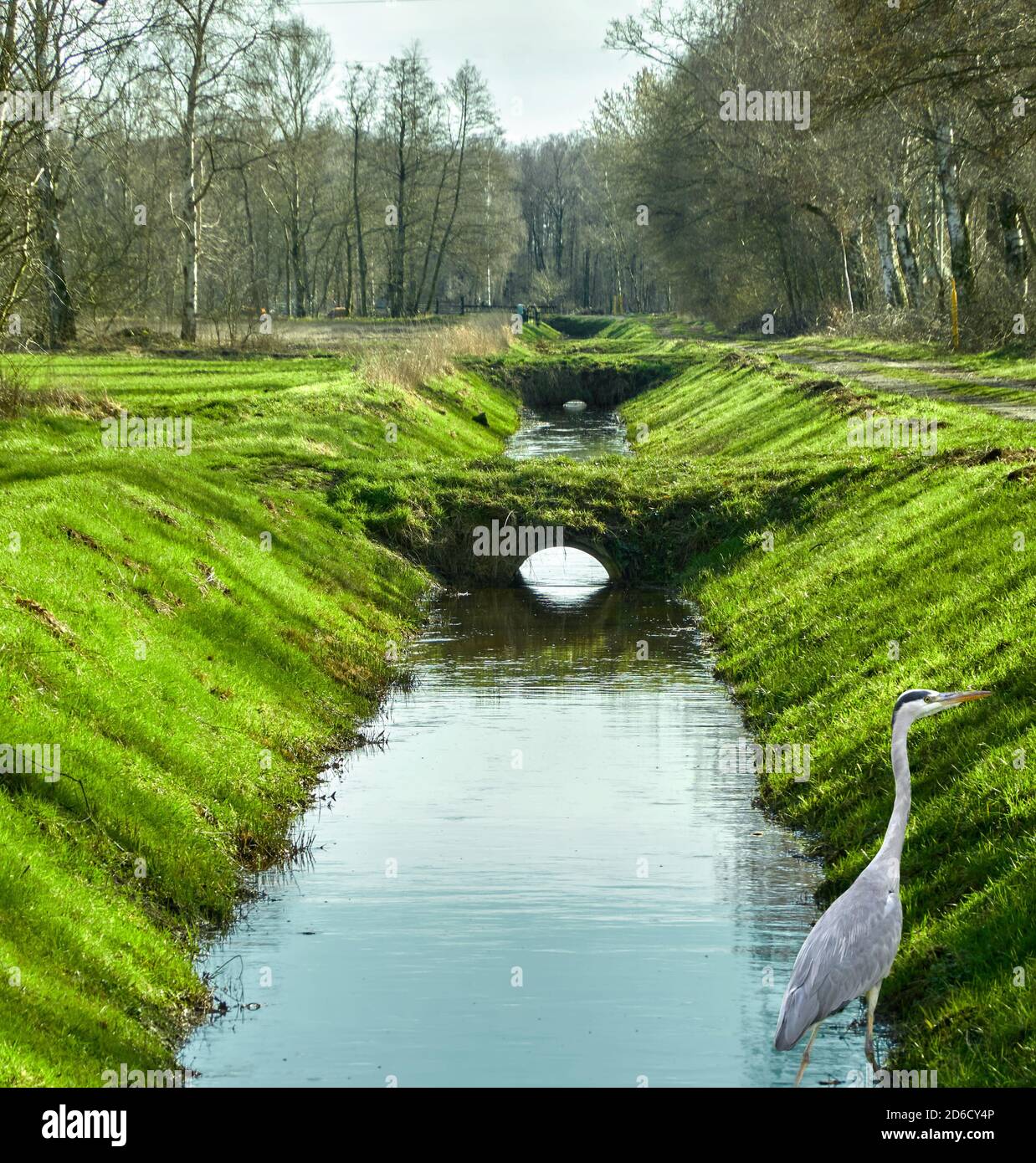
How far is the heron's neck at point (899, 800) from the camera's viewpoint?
8.70 meters

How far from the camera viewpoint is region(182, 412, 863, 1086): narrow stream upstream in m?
9.08

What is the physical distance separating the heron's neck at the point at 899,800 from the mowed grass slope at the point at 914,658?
0.97 metres

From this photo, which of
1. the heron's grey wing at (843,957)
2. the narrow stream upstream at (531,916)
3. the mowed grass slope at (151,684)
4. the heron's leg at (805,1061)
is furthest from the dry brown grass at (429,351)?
the heron's leg at (805,1061)

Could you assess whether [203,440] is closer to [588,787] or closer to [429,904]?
[588,787]

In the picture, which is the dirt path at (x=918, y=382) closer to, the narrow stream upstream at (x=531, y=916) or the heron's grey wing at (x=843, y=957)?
the narrow stream upstream at (x=531, y=916)

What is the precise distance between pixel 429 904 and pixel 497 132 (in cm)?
8164

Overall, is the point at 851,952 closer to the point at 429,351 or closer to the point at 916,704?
the point at 916,704

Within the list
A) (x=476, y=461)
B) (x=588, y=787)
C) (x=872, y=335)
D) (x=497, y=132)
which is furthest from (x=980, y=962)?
(x=497, y=132)

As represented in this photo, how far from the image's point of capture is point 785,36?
54.8 m

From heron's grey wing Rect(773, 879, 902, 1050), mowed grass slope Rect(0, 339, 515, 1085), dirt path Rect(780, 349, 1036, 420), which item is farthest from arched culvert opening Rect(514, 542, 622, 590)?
heron's grey wing Rect(773, 879, 902, 1050)

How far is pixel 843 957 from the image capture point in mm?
8234

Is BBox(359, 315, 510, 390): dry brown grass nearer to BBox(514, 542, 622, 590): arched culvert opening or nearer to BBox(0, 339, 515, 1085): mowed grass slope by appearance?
BBox(514, 542, 622, 590): arched culvert opening

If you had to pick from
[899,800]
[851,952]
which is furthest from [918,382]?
[851,952]

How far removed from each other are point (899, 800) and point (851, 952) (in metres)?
1.11
